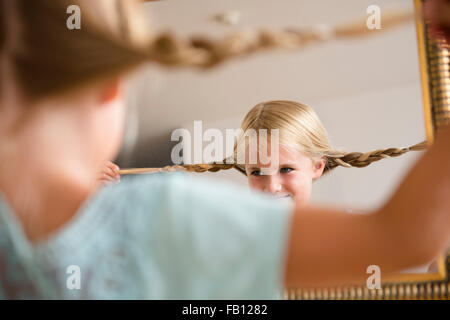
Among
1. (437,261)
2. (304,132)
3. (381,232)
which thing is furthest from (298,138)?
(381,232)

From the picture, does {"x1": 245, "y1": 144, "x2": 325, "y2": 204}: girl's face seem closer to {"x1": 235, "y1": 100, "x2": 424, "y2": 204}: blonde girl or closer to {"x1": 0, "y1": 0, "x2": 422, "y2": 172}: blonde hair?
{"x1": 235, "y1": 100, "x2": 424, "y2": 204}: blonde girl

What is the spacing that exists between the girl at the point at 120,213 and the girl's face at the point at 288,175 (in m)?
0.37

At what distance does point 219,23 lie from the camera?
67 cm

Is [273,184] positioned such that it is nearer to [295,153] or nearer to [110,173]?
[295,153]

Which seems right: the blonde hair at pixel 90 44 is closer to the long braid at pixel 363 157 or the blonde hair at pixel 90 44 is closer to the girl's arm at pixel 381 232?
the girl's arm at pixel 381 232

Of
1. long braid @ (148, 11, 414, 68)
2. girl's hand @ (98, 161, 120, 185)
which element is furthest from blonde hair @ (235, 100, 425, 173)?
long braid @ (148, 11, 414, 68)

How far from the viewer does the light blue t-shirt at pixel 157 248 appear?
0.70 ft

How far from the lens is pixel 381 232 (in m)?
0.22

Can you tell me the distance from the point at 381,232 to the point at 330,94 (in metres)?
0.43

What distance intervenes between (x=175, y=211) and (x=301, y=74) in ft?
1.53

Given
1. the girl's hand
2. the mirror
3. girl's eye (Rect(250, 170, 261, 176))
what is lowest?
girl's eye (Rect(250, 170, 261, 176))

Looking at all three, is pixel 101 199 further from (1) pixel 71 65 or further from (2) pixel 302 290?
(2) pixel 302 290

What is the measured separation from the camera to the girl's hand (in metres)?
0.67

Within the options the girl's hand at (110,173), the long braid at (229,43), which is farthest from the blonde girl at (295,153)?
the long braid at (229,43)
